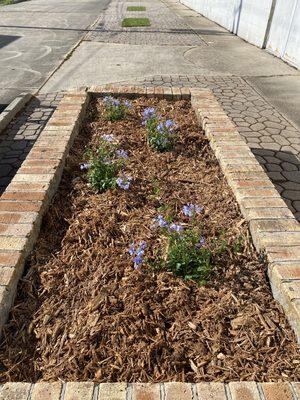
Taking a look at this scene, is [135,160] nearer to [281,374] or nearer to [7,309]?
[7,309]

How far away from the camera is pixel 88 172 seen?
299 cm

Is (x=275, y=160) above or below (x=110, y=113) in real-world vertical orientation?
below

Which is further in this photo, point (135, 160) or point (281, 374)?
point (135, 160)

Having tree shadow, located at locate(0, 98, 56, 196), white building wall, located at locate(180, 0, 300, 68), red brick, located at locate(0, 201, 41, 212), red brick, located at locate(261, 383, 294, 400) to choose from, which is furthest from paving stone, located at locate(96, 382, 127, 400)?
white building wall, located at locate(180, 0, 300, 68)

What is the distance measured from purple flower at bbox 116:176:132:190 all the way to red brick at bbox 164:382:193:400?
1.56 m

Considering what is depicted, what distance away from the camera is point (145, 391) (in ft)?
4.70

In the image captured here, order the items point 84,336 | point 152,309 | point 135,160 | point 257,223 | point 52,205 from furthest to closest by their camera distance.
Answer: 1. point 135,160
2. point 52,205
3. point 257,223
4. point 152,309
5. point 84,336

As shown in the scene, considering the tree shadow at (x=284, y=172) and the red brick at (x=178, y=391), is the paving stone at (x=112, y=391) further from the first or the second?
the tree shadow at (x=284, y=172)

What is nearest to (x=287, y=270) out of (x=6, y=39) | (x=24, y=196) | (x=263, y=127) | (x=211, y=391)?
(x=211, y=391)

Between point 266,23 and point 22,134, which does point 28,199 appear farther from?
point 266,23

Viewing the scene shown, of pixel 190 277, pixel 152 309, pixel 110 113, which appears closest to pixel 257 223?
pixel 190 277

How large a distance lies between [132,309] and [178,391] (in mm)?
555

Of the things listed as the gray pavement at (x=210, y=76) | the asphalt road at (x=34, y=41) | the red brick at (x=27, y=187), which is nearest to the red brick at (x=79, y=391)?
the red brick at (x=27, y=187)

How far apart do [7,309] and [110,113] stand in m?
2.57
